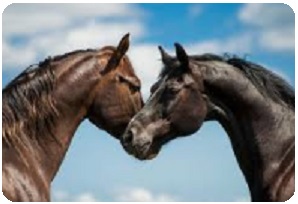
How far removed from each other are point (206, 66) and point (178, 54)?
33cm

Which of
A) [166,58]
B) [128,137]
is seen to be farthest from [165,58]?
[128,137]

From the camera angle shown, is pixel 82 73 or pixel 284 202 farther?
pixel 82 73

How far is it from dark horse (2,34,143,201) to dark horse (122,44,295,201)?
1.05 ft

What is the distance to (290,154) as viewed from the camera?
27.4 feet

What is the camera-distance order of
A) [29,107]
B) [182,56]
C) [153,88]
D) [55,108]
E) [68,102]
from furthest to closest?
[153,88] → [182,56] → [68,102] → [55,108] → [29,107]

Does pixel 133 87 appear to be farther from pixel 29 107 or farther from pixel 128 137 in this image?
pixel 29 107

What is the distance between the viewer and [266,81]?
28.7 ft

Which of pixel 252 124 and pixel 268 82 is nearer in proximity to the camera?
pixel 252 124

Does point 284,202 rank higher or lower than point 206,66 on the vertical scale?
lower

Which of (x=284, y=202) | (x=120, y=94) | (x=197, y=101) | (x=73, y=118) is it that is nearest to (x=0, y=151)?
(x=73, y=118)

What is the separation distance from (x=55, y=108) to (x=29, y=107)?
0.99 ft

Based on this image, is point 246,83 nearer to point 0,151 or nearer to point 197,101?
point 197,101

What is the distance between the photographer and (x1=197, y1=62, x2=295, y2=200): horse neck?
836cm

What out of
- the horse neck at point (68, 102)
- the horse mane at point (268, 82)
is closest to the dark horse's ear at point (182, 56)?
the horse mane at point (268, 82)
